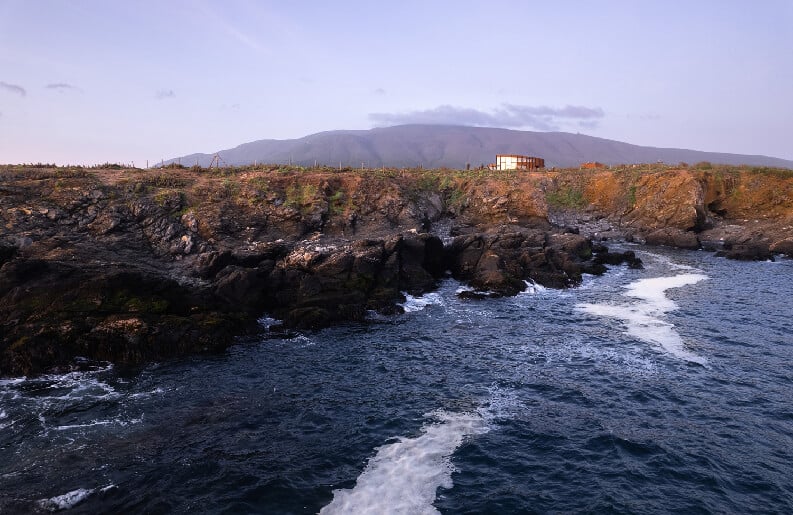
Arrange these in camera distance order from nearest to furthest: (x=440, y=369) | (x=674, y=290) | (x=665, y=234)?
(x=440, y=369), (x=674, y=290), (x=665, y=234)

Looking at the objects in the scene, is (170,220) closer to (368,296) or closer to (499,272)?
(368,296)

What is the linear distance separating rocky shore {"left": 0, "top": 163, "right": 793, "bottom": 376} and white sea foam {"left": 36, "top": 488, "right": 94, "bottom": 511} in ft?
42.1

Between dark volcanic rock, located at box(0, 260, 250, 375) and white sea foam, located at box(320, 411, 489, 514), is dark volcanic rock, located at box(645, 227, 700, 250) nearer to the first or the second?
white sea foam, located at box(320, 411, 489, 514)

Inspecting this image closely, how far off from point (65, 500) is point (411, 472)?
39.6 feet

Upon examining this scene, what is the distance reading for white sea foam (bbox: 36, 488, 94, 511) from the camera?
51.4 ft

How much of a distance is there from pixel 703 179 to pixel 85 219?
86750 millimetres

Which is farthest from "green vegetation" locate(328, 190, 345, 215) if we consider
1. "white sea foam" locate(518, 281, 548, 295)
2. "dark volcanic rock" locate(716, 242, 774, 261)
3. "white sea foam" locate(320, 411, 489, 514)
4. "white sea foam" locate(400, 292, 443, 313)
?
"dark volcanic rock" locate(716, 242, 774, 261)

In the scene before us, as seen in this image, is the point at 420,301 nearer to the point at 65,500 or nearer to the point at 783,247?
the point at 65,500

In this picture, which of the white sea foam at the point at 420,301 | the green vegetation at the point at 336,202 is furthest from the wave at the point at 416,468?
the green vegetation at the point at 336,202

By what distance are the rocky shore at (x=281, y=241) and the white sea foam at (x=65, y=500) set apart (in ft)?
42.1

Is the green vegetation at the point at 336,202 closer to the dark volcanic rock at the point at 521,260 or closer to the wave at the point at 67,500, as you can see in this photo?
the dark volcanic rock at the point at 521,260

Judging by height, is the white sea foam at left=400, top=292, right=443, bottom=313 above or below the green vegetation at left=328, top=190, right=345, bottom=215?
below

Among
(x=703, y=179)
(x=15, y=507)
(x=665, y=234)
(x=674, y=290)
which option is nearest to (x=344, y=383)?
(x=15, y=507)

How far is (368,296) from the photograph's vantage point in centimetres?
4059
